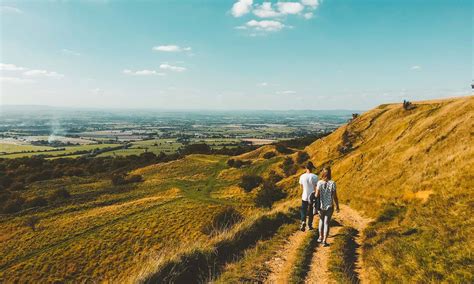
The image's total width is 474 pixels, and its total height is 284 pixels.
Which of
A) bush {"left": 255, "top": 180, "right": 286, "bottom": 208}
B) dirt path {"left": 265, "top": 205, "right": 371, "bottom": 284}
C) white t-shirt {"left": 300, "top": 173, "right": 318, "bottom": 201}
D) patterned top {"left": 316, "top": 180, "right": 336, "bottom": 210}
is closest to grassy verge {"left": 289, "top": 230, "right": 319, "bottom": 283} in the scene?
dirt path {"left": 265, "top": 205, "right": 371, "bottom": 284}

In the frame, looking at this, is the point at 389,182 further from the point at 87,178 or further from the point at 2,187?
the point at 2,187

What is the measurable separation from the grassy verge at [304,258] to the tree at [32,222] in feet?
150

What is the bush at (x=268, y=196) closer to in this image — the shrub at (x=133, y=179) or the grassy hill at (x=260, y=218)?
the grassy hill at (x=260, y=218)

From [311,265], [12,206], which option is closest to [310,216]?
[311,265]

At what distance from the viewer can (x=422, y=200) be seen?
602 inches

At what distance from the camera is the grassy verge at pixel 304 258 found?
952 cm

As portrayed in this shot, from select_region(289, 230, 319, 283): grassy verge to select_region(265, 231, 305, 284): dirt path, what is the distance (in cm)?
19

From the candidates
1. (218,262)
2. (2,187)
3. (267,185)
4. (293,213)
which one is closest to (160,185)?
(267,185)

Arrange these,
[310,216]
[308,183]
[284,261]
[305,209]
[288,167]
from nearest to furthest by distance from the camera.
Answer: [284,261], [308,183], [305,209], [310,216], [288,167]

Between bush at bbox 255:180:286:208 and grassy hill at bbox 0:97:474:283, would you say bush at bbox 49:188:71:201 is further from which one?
bush at bbox 255:180:286:208

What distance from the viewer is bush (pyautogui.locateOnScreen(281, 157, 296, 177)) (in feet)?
187

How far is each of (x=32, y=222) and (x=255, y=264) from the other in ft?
158

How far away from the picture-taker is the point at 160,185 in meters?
65.0

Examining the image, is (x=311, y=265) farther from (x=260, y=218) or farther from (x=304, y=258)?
(x=260, y=218)
